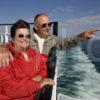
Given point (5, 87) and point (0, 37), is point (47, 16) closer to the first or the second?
point (0, 37)

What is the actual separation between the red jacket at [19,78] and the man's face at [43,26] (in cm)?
131

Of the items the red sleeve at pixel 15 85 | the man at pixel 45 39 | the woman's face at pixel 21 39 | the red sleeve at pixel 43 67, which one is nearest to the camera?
the red sleeve at pixel 15 85

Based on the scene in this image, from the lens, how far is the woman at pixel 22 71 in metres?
2.07

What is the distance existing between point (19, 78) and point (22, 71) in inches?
3.6

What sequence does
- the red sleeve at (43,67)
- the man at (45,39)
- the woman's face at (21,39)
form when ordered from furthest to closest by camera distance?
the man at (45,39) < the red sleeve at (43,67) < the woman's face at (21,39)

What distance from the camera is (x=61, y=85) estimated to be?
51.9 feet

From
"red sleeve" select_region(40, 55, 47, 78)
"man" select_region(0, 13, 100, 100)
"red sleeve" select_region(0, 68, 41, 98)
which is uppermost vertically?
"man" select_region(0, 13, 100, 100)

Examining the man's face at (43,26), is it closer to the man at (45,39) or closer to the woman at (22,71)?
the man at (45,39)

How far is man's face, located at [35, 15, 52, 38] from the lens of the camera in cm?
371

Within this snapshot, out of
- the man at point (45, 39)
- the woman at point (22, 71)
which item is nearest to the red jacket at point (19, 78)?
the woman at point (22, 71)

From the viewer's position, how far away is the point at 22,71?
7.27ft

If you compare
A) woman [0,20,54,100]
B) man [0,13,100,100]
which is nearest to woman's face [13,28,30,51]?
woman [0,20,54,100]

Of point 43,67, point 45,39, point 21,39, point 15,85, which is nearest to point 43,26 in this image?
point 45,39

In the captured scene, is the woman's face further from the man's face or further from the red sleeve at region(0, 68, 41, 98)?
the man's face
